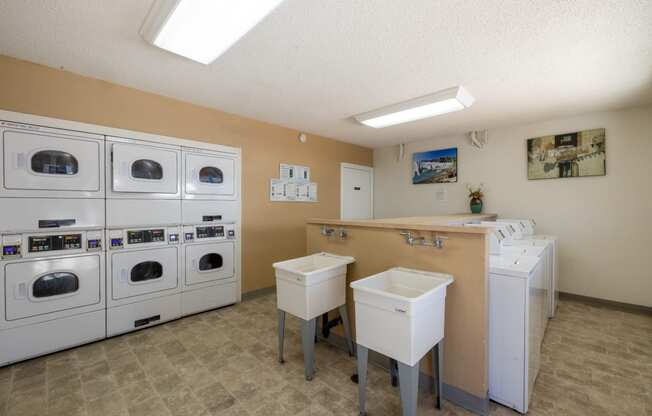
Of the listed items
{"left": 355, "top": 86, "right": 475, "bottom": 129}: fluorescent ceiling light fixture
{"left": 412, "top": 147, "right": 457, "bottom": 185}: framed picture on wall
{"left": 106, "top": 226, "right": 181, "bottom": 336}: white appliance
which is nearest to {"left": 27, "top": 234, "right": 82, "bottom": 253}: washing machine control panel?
{"left": 106, "top": 226, "right": 181, "bottom": 336}: white appliance

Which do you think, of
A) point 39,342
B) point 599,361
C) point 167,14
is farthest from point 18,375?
point 599,361

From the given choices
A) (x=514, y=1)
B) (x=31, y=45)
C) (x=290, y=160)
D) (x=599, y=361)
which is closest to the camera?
(x=514, y=1)

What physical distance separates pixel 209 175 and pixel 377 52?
2290 millimetres

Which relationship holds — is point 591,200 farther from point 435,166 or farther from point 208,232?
point 208,232

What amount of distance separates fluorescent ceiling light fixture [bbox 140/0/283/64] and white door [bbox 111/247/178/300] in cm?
196

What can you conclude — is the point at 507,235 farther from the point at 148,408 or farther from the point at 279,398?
the point at 148,408

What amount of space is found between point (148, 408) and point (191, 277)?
152 centimetres

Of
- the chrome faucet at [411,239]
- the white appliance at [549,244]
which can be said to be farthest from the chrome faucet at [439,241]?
the white appliance at [549,244]

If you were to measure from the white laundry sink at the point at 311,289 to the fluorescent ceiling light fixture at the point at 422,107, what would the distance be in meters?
1.86

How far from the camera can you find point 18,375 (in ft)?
6.70

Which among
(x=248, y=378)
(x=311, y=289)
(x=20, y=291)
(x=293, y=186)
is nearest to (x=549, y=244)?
(x=311, y=289)

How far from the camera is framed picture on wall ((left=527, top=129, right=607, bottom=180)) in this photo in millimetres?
→ 3396

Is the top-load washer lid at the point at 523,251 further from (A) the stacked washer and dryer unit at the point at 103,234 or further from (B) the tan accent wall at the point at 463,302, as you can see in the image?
(A) the stacked washer and dryer unit at the point at 103,234

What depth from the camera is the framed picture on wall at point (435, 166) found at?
461cm
